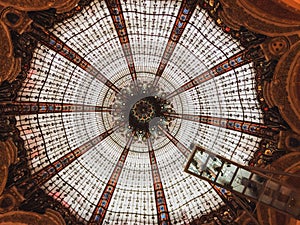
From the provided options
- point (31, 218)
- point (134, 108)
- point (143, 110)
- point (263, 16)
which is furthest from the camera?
point (143, 110)

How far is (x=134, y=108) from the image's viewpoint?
18562 millimetres

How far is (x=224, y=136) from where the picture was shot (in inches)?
630

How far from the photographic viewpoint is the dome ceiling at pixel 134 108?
45.1 feet

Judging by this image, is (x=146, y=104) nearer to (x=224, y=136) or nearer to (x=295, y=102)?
(x=224, y=136)

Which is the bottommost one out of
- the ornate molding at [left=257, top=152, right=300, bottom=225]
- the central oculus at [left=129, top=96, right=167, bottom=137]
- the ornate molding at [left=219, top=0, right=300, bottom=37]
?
the ornate molding at [left=257, top=152, right=300, bottom=225]

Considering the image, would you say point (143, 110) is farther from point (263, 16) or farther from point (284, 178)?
point (263, 16)

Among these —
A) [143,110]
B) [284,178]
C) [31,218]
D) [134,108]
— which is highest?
[134,108]

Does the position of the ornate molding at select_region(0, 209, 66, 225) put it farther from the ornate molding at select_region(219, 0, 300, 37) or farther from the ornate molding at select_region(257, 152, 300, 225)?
the ornate molding at select_region(219, 0, 300, 37)

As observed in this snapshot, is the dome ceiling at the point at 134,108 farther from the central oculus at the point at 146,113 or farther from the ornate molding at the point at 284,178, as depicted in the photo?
the ornate molding at the point at 284,178

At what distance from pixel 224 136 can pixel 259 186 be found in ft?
22.2

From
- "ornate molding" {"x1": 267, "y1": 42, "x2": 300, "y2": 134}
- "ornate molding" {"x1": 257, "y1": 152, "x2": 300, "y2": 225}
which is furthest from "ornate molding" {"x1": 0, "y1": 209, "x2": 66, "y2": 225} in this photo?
"ornate molding" {"x1": 267, "y1": 42, "x2": 300, "y2": 134}

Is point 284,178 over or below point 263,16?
below

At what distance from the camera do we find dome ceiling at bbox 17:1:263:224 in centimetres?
1374

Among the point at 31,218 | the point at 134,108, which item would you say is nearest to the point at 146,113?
the point at 134,108
